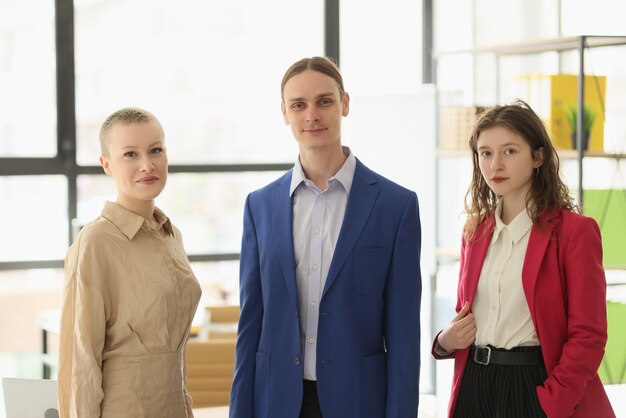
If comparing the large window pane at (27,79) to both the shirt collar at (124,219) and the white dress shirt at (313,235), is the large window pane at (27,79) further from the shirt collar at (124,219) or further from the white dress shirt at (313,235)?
the white dress shirt at (313,235)

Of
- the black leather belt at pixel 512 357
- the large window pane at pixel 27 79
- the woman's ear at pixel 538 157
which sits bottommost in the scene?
the black leather belt at pixel 512 357

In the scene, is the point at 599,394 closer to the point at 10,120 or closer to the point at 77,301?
the point at 77,301

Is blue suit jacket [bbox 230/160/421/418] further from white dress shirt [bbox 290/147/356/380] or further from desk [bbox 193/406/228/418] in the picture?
desk [bbox 193/406/228/418]

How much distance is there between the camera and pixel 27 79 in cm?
604

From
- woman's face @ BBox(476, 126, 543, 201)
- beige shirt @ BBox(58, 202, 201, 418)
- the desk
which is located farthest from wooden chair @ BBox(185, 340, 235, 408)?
woman's face @ BBox(476, 126, 543, 201)

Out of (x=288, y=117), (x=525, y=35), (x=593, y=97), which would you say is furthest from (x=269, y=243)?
(x=525, y=35)

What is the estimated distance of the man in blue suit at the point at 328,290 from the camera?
247 cm

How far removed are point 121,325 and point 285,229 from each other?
54cm

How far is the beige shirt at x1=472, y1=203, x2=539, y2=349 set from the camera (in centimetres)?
265

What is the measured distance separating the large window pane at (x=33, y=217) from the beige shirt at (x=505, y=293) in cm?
409

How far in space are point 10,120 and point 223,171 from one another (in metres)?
1.52

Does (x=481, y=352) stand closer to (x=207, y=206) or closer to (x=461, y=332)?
(x=461, y=332)

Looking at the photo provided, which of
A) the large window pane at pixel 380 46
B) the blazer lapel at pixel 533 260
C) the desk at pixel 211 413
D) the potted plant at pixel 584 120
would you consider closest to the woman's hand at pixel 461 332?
the blazer lapel at pixel 533 260

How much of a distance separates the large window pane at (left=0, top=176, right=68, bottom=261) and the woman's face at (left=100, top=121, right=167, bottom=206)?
370cm
